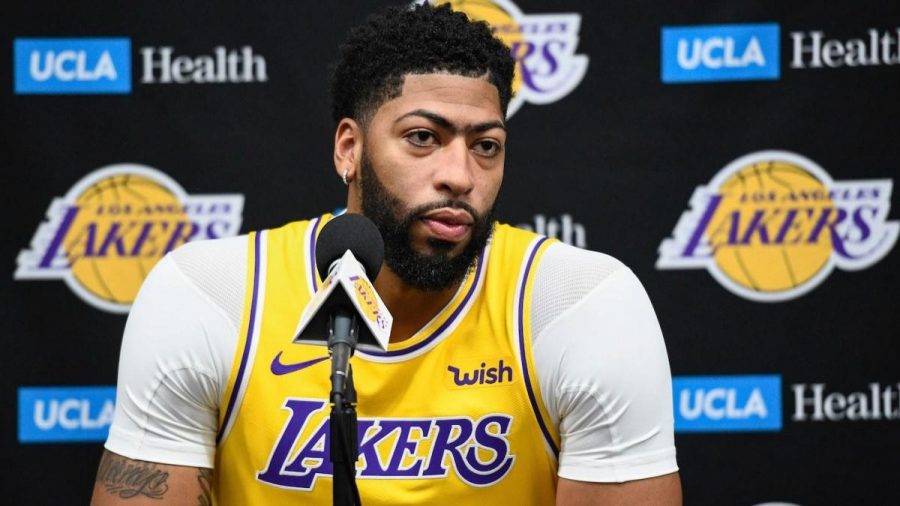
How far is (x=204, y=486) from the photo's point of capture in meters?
1.68

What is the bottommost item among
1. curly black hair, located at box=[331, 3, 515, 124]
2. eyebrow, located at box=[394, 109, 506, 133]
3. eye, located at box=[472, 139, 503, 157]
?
eye, located at box=[472, 139, 503, 157]

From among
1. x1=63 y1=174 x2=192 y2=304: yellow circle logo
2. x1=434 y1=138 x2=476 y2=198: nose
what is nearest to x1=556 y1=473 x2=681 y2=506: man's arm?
x1=434 y1=138 x2=476 y2=198: nose

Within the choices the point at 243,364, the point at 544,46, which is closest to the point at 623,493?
the point at 243,364

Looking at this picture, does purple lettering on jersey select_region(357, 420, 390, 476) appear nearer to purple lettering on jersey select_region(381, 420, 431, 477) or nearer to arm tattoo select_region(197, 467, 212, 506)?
purple lettering on jersey select_region(381, 420, 431, 477)

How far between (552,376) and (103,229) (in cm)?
139

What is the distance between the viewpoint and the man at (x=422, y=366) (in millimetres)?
1648

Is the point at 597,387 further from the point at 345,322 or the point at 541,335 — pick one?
the point at 345,322

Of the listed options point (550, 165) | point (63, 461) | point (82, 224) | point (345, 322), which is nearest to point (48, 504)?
point (63, 461)

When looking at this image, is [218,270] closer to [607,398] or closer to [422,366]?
[422,366]

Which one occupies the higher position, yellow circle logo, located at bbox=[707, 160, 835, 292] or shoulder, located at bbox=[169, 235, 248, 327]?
yellow circle logo, located at bbox=[707, 160, 835, 292]

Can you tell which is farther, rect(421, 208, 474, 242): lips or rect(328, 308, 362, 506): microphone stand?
rect(421, 208, 474, 242): lips

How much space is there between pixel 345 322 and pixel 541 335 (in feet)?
1.95

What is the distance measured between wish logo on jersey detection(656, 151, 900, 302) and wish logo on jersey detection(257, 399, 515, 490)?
1.05 m

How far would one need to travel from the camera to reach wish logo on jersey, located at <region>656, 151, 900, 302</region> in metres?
2.60
